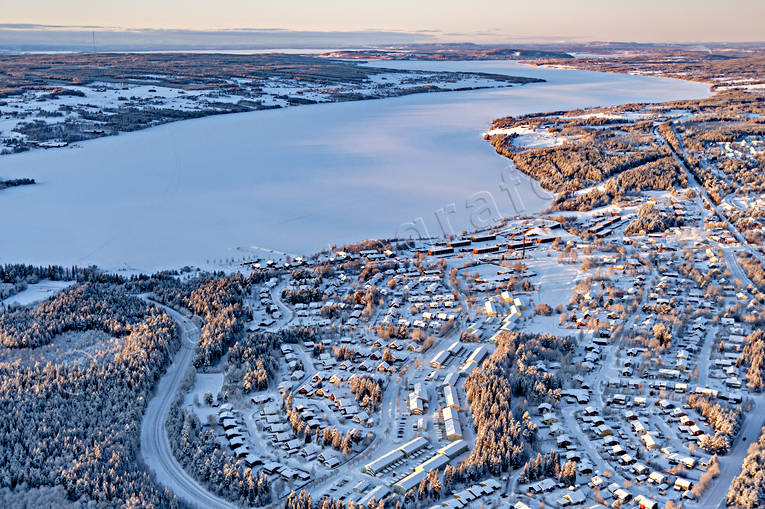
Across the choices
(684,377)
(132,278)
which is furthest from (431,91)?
(684,377)

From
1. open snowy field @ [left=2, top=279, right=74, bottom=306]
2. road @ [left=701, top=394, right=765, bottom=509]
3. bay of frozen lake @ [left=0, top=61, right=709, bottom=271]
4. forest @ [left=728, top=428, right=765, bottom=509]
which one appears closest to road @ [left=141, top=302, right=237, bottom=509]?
open snowy field @ [left=2, top=279, right=74, bottom=306]

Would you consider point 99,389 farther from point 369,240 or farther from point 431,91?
point 431,91

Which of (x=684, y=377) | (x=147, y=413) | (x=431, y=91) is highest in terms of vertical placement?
(x=431, y=91)

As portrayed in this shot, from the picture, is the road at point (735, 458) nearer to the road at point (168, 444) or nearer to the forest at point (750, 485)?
the forest at point (750, 485)

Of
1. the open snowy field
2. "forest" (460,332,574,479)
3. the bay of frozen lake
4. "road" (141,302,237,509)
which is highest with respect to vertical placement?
the bay of frozen lake

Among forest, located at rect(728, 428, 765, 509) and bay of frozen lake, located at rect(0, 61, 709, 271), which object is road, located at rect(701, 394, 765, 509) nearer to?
forest, located at rect(728, 428, 765, 509)
